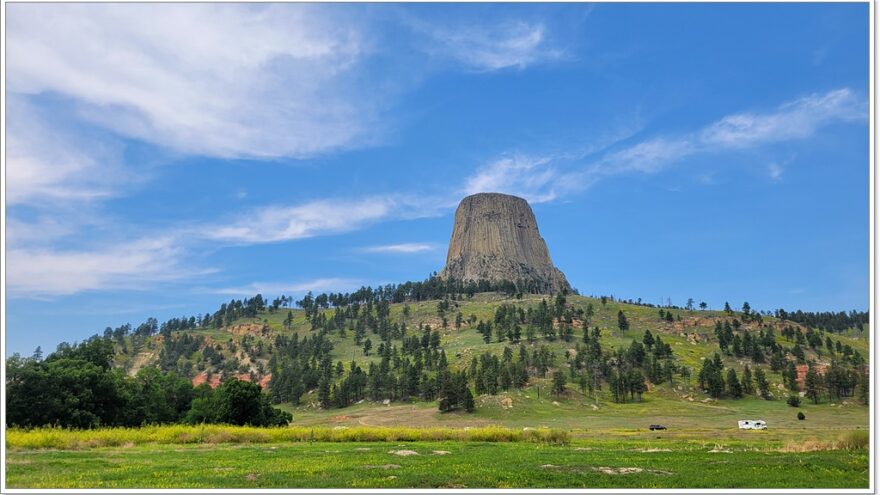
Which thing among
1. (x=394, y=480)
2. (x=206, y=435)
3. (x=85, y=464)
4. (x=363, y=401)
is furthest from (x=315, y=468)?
(x=363, y=401)

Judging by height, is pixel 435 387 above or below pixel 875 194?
below

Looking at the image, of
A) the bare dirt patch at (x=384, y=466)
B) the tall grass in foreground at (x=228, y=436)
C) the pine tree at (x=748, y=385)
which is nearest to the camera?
the bare dirt patch at (x=384, y=466)

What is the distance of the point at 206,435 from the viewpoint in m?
46.1

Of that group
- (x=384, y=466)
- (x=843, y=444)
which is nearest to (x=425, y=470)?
(x=384, y=466)

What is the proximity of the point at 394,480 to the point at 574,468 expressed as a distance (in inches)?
379

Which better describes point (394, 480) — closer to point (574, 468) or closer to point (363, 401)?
point (574, 468)

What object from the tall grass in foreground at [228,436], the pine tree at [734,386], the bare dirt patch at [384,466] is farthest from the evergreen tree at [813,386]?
the bare dirt patch at [384,466]

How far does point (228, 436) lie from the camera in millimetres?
45750

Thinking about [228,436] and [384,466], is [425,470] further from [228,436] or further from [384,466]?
[228,436]

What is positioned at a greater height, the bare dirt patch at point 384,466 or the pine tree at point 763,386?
the bare dirt patch at point 384,466

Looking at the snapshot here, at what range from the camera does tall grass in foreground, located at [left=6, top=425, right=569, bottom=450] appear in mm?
37781

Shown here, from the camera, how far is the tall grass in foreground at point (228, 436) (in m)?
37.8

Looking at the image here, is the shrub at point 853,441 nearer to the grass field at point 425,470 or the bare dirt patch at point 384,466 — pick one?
the grass field at point 425,470

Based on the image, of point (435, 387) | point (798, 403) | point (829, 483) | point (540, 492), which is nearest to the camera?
point (540, 492)
